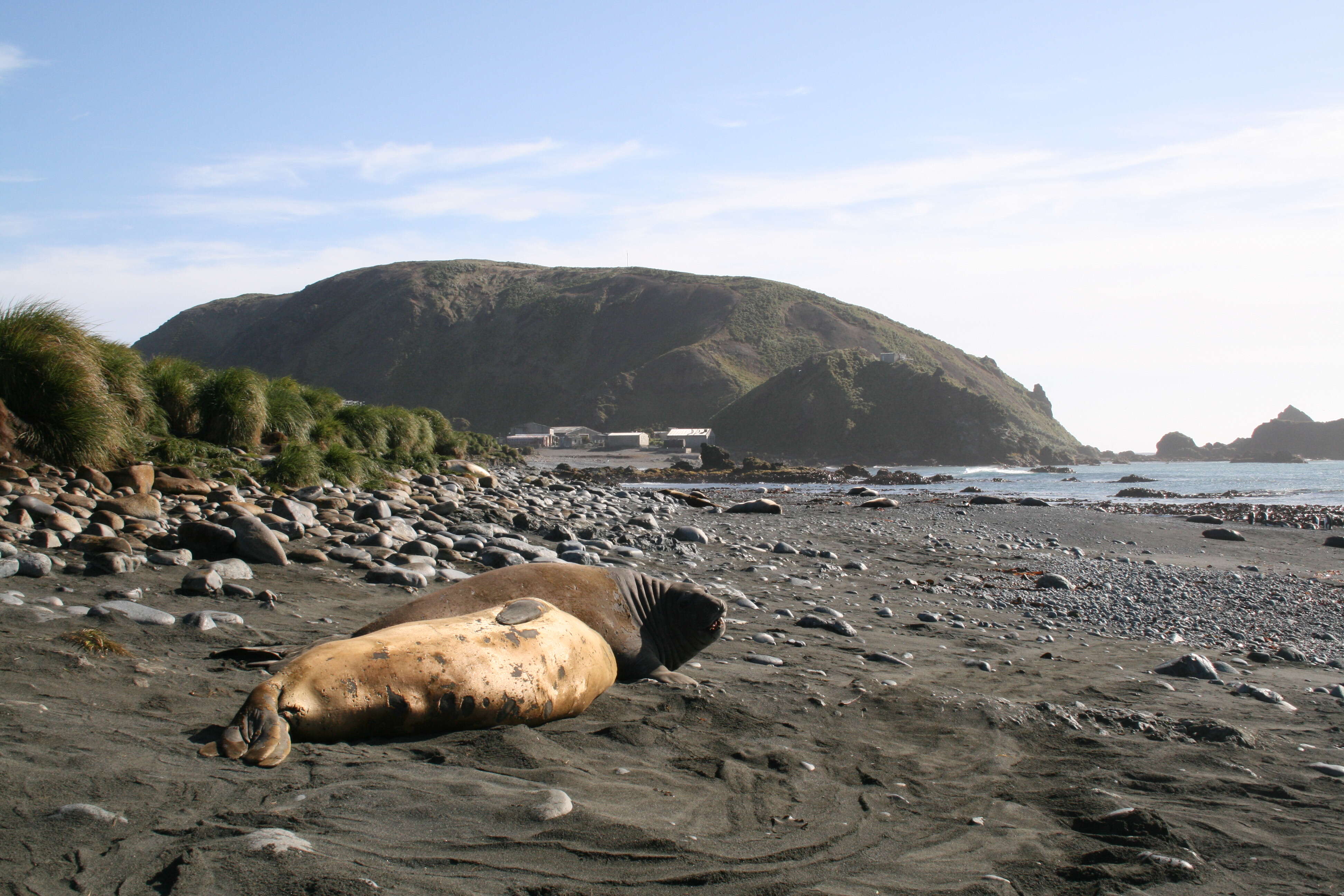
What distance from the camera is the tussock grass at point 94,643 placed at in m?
3.79

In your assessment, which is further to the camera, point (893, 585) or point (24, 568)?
point (893, 585)

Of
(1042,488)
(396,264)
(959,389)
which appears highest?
(396,264)

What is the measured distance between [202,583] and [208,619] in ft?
2.72

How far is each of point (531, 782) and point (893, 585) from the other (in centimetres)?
721

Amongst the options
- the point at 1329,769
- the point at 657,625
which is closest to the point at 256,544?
the point at 657,625

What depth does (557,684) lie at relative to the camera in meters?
3.91

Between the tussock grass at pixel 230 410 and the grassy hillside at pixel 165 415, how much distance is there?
15 mm

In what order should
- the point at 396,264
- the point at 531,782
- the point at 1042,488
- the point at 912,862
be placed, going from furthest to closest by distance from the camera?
the point at 396,264 < the point at 1042,488 < the point at 531,782 < the point at 912,862

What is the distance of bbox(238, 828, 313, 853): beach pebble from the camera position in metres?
2.24

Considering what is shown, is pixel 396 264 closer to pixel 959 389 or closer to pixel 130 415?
pixel 959 389

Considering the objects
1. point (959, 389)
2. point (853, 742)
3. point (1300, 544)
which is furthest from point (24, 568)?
point (959, 389)

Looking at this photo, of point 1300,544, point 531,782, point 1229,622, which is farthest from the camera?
point 1300,544

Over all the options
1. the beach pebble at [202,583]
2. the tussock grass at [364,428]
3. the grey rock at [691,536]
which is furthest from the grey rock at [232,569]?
the tussock grass at [364,428]

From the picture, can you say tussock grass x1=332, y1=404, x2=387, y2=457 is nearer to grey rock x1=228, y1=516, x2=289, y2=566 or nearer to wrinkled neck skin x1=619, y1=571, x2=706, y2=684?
grey rock x1=228, y1=516, x2=289, y2=566
